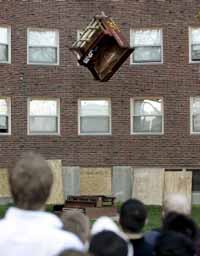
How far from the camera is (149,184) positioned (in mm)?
27594

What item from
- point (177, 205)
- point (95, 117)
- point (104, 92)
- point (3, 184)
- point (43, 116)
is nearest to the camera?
point (177, 205)

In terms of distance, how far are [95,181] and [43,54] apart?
5.07m

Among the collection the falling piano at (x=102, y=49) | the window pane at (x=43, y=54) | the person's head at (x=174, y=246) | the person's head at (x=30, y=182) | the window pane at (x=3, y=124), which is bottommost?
the person's head at (x=174, y=246)

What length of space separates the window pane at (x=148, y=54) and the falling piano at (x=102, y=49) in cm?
1321

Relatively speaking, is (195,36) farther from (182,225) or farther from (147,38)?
(182,225)

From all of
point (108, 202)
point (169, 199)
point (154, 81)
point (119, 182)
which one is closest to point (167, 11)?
point (154, 81)

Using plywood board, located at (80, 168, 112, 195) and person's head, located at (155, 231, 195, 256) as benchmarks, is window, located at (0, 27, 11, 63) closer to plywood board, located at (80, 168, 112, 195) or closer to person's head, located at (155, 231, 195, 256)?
plywood board, located at (80, 168, 112, 195)

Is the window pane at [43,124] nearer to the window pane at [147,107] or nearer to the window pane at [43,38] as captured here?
Answer: the window pane at [43,38]

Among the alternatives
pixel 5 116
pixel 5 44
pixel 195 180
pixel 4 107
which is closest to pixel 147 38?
pixel 5 44

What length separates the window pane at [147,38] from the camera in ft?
92.6

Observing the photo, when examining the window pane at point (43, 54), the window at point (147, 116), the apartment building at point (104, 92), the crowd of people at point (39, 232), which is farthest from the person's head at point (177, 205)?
the window pane at point (43, 54)

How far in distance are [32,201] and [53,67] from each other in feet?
78.4

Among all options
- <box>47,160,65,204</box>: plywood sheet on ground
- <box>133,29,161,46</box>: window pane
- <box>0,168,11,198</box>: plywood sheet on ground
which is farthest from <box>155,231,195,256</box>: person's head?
<box>133,29,161,46</box>: window pane

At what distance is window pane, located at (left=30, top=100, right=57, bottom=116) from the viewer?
27784 millimetres
